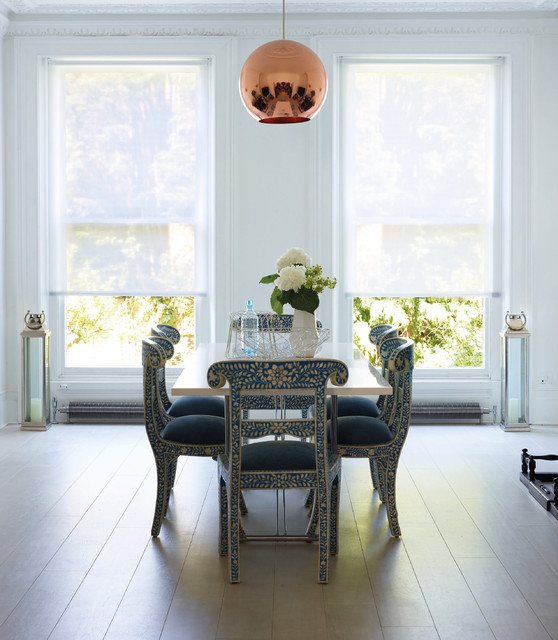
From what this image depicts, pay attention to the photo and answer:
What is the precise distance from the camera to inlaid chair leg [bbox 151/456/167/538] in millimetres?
3580

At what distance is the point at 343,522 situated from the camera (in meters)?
3.82

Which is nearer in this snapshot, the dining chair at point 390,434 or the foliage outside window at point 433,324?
the dining chair at point 390,434

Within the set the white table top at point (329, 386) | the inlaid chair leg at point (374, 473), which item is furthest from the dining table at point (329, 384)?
the inlaid chair leg at point (374, 473)

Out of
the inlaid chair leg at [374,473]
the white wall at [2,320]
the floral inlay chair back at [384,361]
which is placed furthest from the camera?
the white wall at [2,320]

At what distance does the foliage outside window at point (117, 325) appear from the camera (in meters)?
6.20

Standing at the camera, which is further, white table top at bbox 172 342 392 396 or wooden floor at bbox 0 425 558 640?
white table top at bbox 172 342 392 396

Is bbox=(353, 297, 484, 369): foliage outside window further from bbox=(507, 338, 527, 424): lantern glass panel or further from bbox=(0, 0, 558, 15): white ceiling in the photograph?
bbox=(0, 0, 558, 15): white ceiling

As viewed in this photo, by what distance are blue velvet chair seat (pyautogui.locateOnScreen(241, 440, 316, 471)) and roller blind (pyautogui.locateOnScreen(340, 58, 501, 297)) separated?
10.1 ft

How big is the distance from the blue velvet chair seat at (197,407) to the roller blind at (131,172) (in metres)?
2.03

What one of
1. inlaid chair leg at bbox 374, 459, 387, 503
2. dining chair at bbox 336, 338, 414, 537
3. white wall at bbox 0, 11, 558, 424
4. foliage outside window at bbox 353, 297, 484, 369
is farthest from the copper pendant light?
foliage outside window at bbox 353, 297, 484, 369

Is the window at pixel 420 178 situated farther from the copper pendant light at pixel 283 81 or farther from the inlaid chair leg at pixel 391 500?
the copper pendant light at pixel 283 81

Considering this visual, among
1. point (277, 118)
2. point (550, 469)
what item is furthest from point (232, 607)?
point (550, 469)

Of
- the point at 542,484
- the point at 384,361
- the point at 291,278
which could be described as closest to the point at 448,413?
the point at 542,484

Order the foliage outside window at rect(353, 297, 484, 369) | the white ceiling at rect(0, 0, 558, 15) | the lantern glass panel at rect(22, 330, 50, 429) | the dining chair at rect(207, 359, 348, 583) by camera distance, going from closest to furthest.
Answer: the dining chair at rect(207, 359, 348, 583) < the white ceiling at rect(0, 0, 558, 15) < the lantern glass panel at rect(22, 330, 50, 429) < the foliage outside window at rect(353, 297, 484, 369)
